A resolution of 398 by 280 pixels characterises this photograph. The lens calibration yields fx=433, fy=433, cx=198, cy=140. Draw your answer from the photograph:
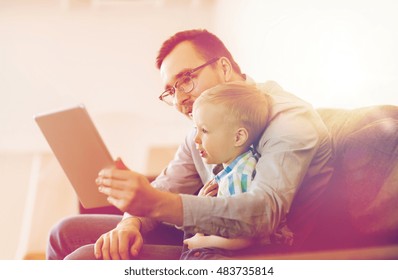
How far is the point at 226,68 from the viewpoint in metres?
1.02

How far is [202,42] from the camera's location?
1.05 meters

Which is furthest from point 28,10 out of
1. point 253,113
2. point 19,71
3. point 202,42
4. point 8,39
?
point 253,113

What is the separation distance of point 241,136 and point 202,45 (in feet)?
1.10

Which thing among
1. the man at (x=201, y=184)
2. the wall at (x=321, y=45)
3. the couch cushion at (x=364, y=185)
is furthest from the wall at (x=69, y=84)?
the couch cushion at (x=364, y=185)

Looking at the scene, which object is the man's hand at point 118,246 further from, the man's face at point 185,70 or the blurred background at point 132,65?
the blurred background at point 132,65

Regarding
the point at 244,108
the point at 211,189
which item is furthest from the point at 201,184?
the point at 244,108

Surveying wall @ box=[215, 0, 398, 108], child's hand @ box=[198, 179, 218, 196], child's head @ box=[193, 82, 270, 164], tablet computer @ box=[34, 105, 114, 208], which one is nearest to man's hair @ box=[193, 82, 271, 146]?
child's head @ box=[193, 82, 270, 164]

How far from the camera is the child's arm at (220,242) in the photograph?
0.73 m

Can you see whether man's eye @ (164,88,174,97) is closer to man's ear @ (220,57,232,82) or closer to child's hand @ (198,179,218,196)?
man's ear @ (220,57,232,82)

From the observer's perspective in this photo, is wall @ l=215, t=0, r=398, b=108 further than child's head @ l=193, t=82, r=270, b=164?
Yes

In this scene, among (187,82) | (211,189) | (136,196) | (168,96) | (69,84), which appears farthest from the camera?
(69,84)

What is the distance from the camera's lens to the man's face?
100 cm

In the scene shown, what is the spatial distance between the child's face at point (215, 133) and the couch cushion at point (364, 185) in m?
0.20

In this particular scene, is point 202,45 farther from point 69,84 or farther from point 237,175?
point 69,84
